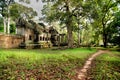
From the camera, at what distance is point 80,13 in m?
36.3

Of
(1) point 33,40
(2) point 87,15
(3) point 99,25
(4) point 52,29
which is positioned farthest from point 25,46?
(3) point 99,25

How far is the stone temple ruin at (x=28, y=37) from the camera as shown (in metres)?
34.5

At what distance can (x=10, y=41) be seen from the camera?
34906mm

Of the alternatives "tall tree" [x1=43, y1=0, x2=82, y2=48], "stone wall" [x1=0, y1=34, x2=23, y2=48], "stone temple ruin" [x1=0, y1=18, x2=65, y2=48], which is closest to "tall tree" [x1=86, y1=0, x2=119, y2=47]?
"tall tree" [x1=43, y1=0, x2=82, y2=48]

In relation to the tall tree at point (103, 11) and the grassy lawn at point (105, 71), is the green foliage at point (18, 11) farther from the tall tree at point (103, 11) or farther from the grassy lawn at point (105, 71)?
the grassy lawn at point (105, 71)

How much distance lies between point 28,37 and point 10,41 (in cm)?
728

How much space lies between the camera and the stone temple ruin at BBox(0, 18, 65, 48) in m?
34.5

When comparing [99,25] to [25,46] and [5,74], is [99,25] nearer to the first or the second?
[25,46]

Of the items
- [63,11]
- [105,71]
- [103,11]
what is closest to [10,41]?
[63,11]

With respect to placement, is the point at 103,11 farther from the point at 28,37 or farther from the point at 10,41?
the point at 10,41

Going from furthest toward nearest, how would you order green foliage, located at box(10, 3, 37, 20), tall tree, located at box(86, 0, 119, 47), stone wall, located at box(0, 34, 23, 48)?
green foliage, located at box(10, 3, 37, 20) → tall tree, located at box(86, 0, 119, 47) → stone wall, located at box(0, 34, 23, 48)

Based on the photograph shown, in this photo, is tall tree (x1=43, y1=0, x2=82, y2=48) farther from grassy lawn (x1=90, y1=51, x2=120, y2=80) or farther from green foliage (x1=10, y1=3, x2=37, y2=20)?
grassy lawn (x1=90, y1=51, x2=120, y2=80)

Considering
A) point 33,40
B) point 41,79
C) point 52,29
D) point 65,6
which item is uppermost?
point 65,6

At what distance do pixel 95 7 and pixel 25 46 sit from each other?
620 inches
